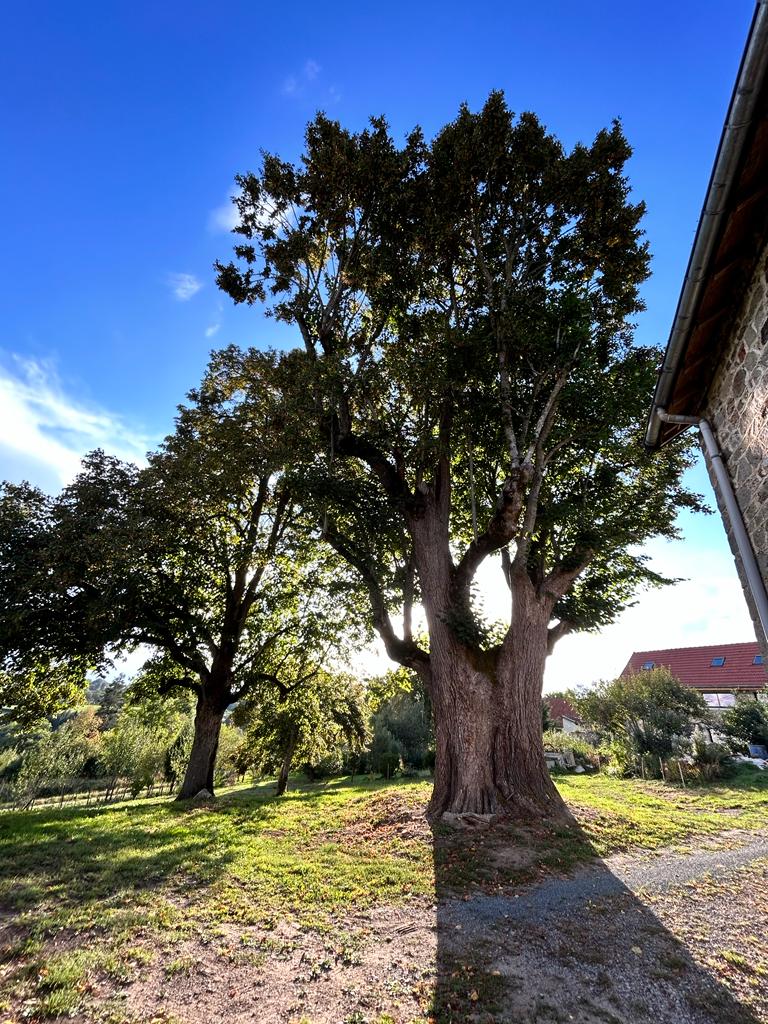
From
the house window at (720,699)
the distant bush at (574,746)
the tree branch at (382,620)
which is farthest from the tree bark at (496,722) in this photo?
the house window at (720,699)

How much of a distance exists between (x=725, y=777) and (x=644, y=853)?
12.8 metres

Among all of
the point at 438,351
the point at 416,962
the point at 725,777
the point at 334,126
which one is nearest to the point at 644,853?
the point at 416,962

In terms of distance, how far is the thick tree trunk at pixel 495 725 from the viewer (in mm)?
9508

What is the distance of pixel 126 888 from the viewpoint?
6.13 metres

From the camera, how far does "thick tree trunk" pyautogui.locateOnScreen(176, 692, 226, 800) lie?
50.9 feet

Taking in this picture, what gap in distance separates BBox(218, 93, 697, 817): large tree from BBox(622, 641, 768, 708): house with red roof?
21.9 meters

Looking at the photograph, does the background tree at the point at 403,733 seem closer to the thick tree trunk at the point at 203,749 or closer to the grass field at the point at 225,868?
the thick tree trunk at the point at 203,749

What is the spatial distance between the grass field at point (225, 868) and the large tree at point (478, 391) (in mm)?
1808

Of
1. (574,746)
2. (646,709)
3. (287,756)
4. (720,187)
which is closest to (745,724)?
(646,709)

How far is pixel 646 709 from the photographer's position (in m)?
23.0

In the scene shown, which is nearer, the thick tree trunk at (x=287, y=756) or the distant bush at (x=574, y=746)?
the thick tree trunk at (x=287, y=756)

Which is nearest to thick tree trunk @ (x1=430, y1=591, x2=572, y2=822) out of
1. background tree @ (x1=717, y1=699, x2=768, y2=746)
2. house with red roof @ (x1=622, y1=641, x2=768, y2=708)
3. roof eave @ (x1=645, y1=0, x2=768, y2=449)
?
roof eave @ (x1=645, y1=0, x2=768, y2=449)

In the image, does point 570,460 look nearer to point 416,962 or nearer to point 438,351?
point 438,351

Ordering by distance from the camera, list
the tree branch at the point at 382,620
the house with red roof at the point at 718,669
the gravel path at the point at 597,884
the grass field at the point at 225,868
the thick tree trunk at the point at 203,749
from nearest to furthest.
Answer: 1. the grass field at the point at 225,868
2. the gravel path at the point at 597,884
3. the tree branch at the point at 382,620
4. the thick tree trunk at the point at 203,749
5. the house with red roof at the point at 718,669
